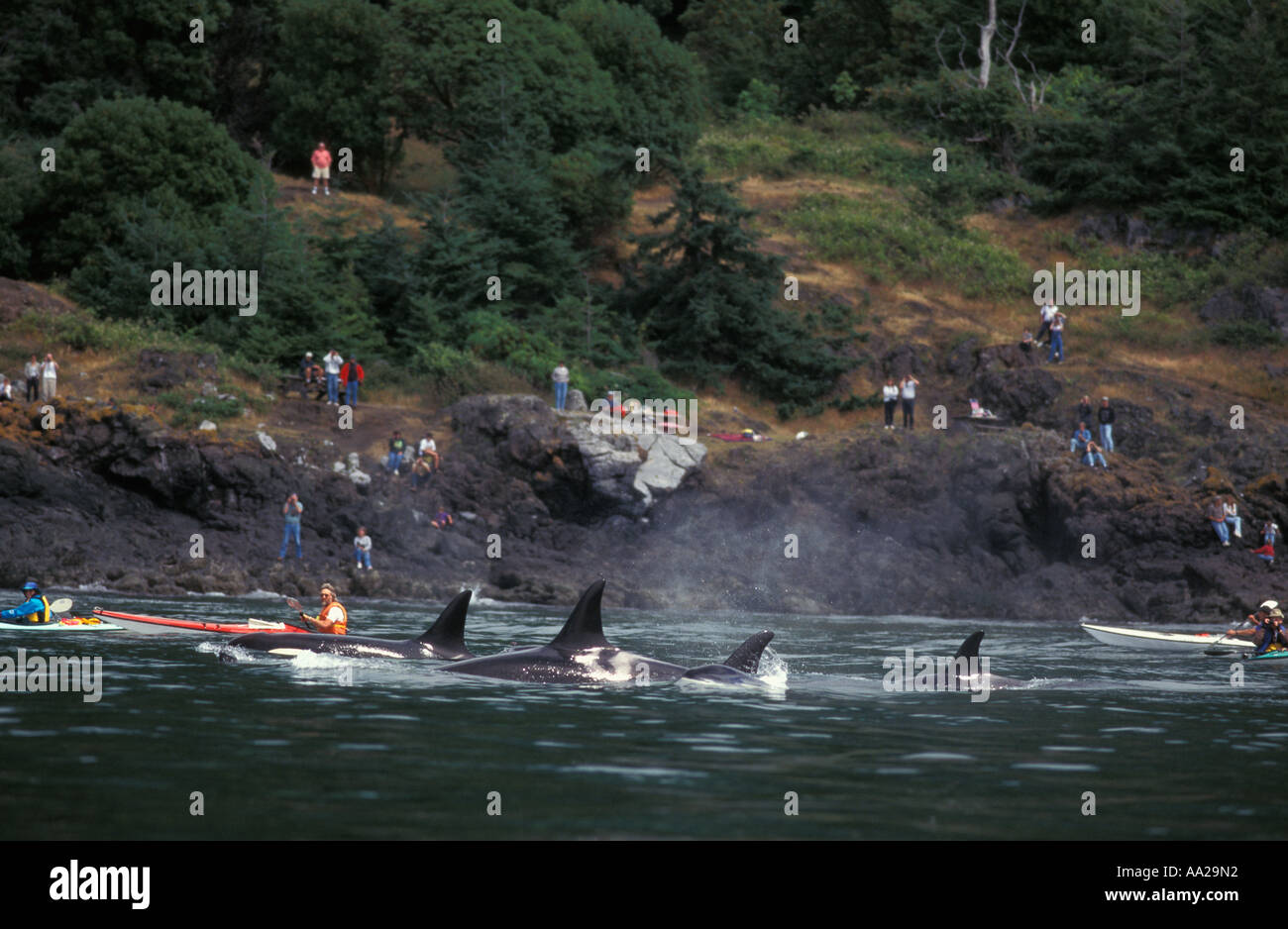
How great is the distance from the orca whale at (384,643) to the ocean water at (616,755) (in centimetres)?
27

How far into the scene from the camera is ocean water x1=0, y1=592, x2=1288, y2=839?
11562 mm

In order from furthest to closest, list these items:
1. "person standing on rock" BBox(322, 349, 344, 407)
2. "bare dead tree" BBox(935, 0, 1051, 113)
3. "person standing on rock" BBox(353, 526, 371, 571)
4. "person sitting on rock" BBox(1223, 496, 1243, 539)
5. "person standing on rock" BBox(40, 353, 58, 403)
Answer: "bare dead tree" BBox(935, 0, 1051, 113), "person standing on rock" BBox(322, 349, 344, 407), "person standing on rock" BBox(40, 353, 58, 403), "person sitting on rock" BBox(1223, 496, 1243, 539), "person standing on rock" BBox(353, 526, 371, 571)

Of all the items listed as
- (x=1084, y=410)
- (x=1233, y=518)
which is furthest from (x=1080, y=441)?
(x=1233, y=518)

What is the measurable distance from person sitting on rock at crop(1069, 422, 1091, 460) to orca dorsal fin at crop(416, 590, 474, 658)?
29749 millimetres

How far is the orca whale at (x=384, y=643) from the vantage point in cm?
2295

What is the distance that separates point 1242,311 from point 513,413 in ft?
109

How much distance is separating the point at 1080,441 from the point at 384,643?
103 ft

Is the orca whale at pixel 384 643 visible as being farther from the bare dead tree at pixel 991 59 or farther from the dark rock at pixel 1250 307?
the bare dead tree at pixel 991 59

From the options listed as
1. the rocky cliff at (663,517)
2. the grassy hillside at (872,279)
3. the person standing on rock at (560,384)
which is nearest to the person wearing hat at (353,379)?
the grassy hillside at (872,279)

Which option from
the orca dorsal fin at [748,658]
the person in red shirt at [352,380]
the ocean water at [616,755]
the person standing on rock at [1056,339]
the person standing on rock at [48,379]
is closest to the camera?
the ocean water at [616,755]

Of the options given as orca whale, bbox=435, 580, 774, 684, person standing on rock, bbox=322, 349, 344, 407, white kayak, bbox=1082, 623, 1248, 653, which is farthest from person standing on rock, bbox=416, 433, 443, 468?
orca whale, bbox=435, 580, 774, 684

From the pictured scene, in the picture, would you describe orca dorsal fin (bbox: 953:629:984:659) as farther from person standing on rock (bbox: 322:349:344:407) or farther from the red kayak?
person standing on rock (bbox: 322:349:344:407)

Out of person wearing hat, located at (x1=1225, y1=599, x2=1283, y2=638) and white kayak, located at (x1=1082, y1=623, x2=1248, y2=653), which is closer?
person wearing hat, located at (x1=1225, y1=599, x2=1283, y2=638)
